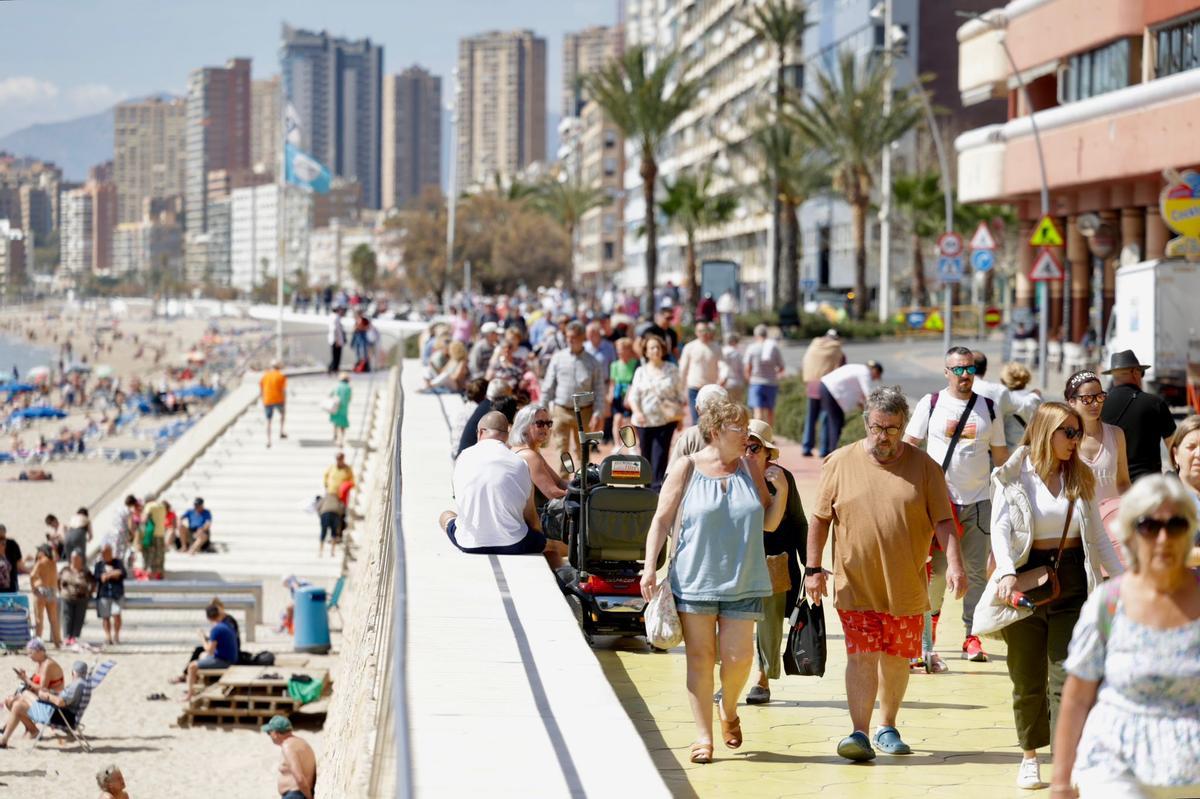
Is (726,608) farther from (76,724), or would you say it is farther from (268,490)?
(268,490)

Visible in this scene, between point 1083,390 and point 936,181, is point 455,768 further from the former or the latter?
point 936,181

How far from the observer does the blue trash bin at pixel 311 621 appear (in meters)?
24.1

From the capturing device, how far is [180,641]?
26.3 meters

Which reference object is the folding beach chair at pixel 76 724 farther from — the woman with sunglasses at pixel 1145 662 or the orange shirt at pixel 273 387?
the woman with sunglasses at pixel 1145 662

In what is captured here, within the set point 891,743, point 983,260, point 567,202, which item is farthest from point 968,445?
point 567,202

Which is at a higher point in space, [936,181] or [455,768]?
[936,181]

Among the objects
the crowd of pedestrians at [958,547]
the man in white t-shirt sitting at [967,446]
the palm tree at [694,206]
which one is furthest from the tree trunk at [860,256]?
the man in white t-shirt sitting at [967,446]

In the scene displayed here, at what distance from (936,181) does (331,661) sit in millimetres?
43799

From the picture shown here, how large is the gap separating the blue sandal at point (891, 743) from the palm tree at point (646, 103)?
4858cm

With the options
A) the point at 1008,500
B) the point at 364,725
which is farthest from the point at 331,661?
the point at 1008,500

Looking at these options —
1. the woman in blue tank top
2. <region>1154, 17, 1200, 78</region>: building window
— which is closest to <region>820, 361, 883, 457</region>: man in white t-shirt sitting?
the woman in blue tank top

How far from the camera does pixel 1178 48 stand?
103 ft

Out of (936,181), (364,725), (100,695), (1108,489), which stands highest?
(936,181)

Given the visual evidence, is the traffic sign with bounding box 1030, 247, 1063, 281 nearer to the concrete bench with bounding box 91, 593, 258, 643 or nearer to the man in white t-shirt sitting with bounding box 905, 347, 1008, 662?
the concrete bench with bounding box 91, 593, 258, 643
